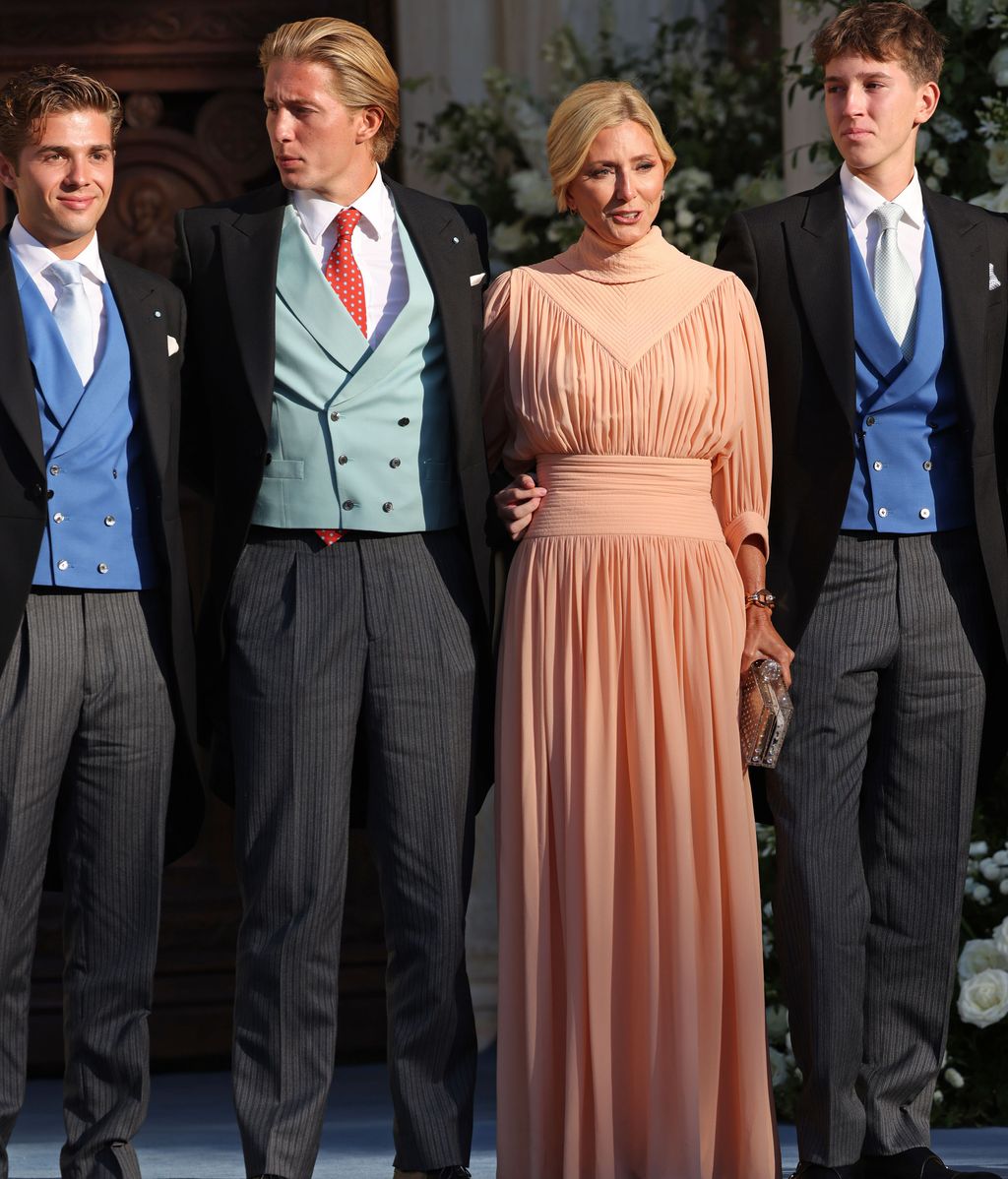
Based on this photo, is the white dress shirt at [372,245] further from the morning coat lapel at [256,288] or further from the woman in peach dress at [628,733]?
the woman in peach dress at [628,733]

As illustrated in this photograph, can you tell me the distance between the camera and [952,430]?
3.84 m

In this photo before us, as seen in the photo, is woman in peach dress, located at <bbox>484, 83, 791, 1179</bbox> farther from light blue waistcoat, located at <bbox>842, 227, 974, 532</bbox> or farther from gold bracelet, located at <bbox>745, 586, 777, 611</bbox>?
light blue waistcoat, located at <bbox>842, 227, 974, 532</bbox>

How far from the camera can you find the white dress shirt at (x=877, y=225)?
389 cm

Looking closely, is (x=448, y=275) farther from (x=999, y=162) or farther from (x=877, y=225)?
(x=999, y=162)

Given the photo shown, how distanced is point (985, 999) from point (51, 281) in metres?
2.44

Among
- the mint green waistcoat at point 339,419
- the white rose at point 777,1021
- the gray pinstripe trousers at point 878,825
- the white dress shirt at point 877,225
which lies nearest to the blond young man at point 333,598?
the mint green waistcoat at point 339,419

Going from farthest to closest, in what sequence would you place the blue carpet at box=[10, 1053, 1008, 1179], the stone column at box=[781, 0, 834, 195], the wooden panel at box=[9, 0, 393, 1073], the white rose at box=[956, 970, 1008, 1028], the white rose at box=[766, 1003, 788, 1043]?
the wooden panel at box=[9, 0, 393, 1073] < the stone column at box=[781, 0, 834, 195] < the white rose at box=[766, 1003, 788, 1043] < the white rose at box=[956, 970, 1008, 1028] < the blue carpet at box=[10, 1053, 1008, 1179]

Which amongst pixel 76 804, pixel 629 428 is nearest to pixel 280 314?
pixel 629 428

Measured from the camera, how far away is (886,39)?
3840 millimetres

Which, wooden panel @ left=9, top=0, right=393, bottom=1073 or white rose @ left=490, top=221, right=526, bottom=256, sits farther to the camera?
wooden panel @ left=9, top=0, right=393, bottom=1073

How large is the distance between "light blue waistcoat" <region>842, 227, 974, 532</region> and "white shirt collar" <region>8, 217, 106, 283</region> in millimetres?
1341

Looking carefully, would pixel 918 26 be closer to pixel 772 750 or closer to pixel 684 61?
pixel 772 750

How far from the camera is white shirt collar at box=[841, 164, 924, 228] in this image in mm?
3895

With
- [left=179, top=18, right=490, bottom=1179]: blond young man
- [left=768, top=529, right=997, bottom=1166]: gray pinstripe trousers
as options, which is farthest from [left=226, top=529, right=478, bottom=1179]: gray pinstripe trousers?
[left=768, top=529, right=997, bottom=1166]: gray pinstripe trousers
